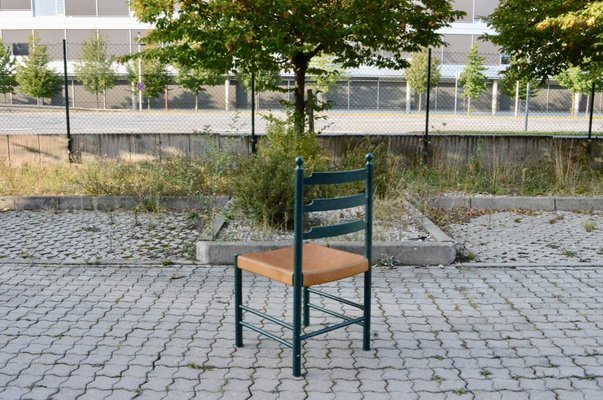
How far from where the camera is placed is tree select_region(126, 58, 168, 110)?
782 inches

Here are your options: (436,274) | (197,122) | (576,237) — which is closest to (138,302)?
(436,274)

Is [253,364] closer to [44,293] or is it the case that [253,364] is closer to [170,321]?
[170,321]

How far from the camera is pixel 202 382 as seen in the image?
3.90 metres

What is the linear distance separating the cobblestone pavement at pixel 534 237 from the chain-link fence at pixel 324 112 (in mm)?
10492

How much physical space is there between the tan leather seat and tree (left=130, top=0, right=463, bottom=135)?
18.7 ft

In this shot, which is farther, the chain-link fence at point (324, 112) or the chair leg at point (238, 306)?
the chain-link fence at point (324, 112)

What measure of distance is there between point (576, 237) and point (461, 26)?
130 ft

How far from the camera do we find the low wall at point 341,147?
11734 millimetres

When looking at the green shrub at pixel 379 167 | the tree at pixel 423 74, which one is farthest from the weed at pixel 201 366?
the tree at pixel 423 74

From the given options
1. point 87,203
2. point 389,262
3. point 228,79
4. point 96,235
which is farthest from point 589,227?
point 228,79

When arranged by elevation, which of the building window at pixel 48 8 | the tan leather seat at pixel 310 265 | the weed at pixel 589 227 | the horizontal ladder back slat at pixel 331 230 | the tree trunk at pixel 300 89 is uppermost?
the building window at pixel 48 8

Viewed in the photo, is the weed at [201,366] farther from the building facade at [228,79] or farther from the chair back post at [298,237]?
the building facade at [228,79]

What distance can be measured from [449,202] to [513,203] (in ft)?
3.21

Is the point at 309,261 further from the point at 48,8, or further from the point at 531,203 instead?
the point at 48,8
